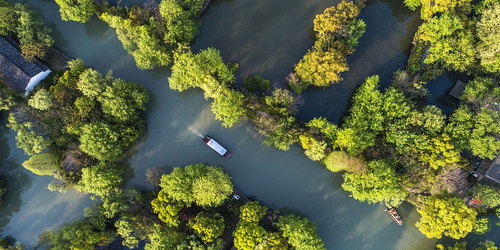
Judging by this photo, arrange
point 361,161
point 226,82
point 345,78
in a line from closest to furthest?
point 361,161 < point 226,82 < point 345,78

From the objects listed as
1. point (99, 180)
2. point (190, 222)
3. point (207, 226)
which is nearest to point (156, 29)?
point (99, 180)

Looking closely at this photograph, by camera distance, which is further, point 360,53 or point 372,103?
point 360,53

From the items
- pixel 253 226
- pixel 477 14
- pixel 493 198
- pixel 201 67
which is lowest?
pixel 253 226

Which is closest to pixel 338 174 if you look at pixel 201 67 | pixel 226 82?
pixel 226 82

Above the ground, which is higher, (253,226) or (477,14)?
(477,14)

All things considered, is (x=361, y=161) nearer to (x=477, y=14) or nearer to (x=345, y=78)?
(x=345, y=78)

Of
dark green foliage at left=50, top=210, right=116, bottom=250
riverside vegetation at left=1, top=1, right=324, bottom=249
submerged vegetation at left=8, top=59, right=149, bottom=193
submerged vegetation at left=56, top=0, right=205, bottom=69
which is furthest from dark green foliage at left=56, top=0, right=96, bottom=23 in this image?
dark green foliage at left=50, top=210, right=116, bottom=250

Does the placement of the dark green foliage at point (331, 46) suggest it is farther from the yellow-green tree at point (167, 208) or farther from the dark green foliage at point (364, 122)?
the yellow-green tree at point (167, 208)
